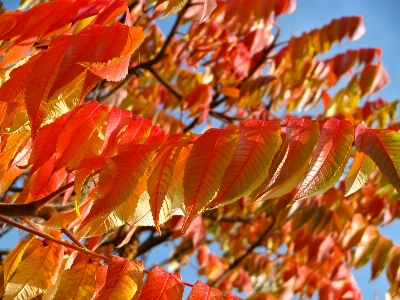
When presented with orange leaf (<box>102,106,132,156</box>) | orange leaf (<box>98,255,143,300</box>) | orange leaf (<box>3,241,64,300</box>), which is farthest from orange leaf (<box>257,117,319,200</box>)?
orange leaf (<box>3,241,64,300</box>)

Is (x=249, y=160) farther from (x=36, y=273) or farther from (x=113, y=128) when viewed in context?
(x=36, y=273)

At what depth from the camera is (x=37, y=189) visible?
1194mm

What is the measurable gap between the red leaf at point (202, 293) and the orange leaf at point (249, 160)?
0.22m

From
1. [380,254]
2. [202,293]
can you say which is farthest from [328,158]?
[380,254]

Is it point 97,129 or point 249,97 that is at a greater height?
point 97,129

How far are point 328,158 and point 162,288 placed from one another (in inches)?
15.3

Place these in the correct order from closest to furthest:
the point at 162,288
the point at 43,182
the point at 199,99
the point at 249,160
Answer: the point at 249,160, the point at 162,288, the point at 43,182, the point at 199,99

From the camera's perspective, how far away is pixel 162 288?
3.07ft

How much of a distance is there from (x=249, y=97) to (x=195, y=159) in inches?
96.8

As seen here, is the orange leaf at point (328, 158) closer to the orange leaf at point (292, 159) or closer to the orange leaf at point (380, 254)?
the orange leaf at point (292, 159)

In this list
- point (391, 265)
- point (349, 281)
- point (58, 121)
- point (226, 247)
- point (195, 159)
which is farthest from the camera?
point (226, 247)

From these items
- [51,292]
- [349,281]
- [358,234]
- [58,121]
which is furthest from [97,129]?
[349,281]

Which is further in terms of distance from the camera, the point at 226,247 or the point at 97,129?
the point at 226,247

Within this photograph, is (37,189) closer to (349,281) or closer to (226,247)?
(349,281)
